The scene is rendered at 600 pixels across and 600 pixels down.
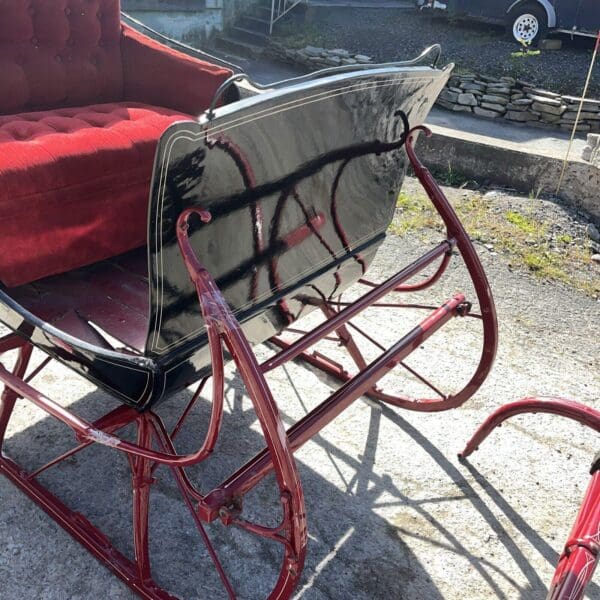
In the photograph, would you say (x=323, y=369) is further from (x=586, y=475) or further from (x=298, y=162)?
(x=298, y=162)

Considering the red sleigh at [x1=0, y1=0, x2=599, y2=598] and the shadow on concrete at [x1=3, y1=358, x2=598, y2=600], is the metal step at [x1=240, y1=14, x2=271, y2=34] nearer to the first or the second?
the red sleigh at [x1=0, y1=0, x2=599, y2=598]

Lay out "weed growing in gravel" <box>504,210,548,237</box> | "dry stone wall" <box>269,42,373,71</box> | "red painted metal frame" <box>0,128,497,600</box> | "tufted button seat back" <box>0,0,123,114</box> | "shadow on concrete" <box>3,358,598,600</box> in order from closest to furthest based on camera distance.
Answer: "red painted metal frame" <box>0,128,497,600</box> < "shadow on concrete" <box>3,358,598,600</box> < "tufted button seat back" <box>0,0,123,114</box> < "weed growing in gravel" <box>504,210,548,237</box> < "dry stone wall" <box>269,42,373,71</box>

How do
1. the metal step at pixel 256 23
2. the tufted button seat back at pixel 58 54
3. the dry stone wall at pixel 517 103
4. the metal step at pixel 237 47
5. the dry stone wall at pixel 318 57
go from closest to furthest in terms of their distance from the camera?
1. the tufted button seat back at pixel 58 54
2. the dry stone wall at pixel 517 103
3. the dry stone wall at pixel 318 57
4. the metal step at pixel 237 47
5. the metal step at pixel 256 23

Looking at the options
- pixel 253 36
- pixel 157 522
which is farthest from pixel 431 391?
pixel 253 36

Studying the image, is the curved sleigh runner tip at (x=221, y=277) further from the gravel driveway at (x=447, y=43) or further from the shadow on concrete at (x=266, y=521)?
the gravel driveway at (x=447, y=43)

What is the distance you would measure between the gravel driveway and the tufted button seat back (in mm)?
4574

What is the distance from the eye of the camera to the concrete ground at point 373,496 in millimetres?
1732

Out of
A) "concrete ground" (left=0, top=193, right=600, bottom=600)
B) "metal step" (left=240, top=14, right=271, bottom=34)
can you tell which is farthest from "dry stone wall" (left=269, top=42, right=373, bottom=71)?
"concrete ground" (left=0, top=193, right=600, bottom=600)

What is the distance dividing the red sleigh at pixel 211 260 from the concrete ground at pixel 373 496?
69 millimetres

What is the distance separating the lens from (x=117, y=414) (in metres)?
1.72

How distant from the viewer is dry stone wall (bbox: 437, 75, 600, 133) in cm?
562

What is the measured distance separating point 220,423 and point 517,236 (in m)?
2.64

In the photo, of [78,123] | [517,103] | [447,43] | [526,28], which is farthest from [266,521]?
[526,28]

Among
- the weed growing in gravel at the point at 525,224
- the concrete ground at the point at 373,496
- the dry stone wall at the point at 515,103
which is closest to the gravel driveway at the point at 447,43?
the dry stone wall at the point at 515,103
